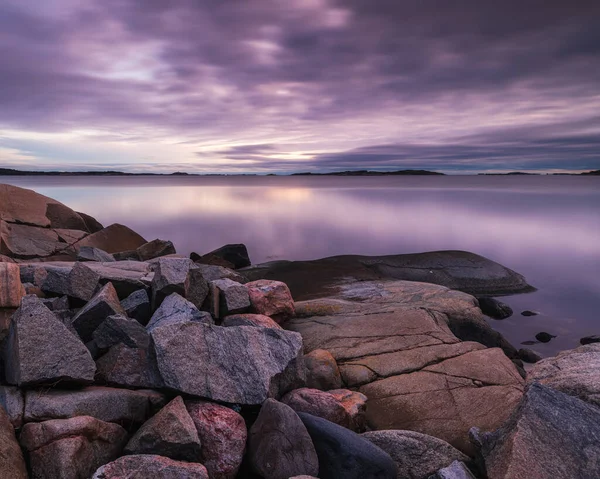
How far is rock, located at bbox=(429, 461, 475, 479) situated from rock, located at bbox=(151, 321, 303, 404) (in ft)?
5.90

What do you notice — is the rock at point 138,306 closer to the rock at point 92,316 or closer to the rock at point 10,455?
the rock at point 92,316

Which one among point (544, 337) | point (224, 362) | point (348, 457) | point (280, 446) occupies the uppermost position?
point (224, 362)

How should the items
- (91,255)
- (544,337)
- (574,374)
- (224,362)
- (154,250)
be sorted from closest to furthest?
(224,362) → (574,374) → (91,255) → (544,337) → (154,250)

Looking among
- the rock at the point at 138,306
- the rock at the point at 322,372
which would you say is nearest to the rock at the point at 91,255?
the rock at the point at 138,306

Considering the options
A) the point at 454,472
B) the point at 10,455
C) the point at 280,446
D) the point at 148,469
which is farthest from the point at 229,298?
the point at 454,472

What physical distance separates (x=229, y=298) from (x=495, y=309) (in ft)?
26.9

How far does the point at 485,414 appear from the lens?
5.25m

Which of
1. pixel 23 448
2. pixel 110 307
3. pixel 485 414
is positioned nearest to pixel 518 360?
pixel 485 414

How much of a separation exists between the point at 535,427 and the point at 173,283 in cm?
471

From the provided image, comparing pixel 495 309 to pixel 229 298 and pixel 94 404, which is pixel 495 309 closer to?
pixel 229 298

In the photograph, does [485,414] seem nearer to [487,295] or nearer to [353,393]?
[353,393]

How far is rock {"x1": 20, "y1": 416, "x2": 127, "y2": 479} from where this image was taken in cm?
354

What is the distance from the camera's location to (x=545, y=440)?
3814mm

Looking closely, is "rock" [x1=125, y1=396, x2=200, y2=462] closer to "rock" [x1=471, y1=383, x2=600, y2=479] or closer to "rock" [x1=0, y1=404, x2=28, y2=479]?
"rock" [x1=0, y1=404, x2=28, y2=479]
